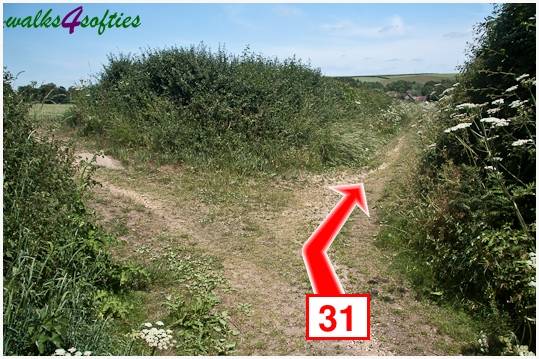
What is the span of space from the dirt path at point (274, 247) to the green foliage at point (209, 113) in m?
1.09

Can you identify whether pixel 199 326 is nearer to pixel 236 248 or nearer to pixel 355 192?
pixel 236 248

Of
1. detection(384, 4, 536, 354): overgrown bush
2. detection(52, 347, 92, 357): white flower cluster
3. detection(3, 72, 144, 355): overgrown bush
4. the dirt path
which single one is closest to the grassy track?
the dirt path

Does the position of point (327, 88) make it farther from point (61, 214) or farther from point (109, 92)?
point (61, 214)

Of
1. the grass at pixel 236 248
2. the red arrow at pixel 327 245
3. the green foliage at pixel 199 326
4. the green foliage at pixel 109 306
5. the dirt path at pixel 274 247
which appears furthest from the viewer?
the red arrow at pixel 327 245

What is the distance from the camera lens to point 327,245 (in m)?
6.57

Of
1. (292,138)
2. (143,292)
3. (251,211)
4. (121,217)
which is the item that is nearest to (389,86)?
(292,138)

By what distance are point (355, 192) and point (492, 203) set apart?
4.66 metres

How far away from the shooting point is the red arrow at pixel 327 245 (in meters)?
5.30

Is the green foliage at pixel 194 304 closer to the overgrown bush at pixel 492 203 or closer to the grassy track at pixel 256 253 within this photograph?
the grassy track at pixel 256 253

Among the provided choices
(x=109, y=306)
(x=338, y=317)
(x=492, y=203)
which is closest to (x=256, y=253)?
(x=338, y=317)

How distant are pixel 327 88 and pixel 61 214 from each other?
13.5 m

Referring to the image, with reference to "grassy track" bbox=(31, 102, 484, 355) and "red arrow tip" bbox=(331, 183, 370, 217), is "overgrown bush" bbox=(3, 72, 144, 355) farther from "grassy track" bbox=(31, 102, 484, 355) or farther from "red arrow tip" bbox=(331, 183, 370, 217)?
"red arrow tip" bbox=(331, 183, 370, 217)

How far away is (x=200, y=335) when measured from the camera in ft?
13.2

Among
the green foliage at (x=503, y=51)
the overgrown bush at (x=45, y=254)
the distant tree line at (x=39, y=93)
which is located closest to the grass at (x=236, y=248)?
the overgrown bush at (x=45, y=254)
